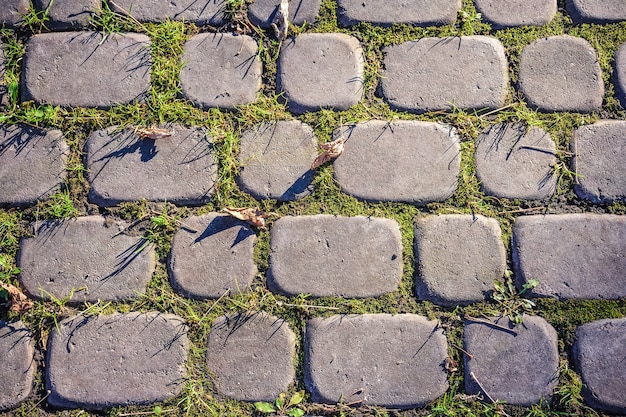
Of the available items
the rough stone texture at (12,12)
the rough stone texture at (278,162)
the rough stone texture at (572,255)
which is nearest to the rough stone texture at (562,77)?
the rough stone texture at (572,255)

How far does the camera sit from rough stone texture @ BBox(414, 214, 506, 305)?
1.98 metres

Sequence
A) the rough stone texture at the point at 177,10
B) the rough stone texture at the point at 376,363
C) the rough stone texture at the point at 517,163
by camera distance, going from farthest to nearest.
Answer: the rough stone texture at the point at 177,10, the rough stone texture at the point at 517,163, the rough stone texture at the point at 376,363

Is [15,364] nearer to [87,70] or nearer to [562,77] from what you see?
[87,70]

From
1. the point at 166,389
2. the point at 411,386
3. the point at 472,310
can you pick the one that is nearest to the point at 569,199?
the point at 472,310

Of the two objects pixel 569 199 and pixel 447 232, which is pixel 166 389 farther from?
pixel 569 199

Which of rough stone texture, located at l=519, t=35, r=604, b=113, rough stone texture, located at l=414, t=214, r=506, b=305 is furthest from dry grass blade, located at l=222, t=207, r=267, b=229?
rough stone texture, located at l=519, t=35, r=604, b=113

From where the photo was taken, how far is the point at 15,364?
1967mm

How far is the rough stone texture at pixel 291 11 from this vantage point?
214 cm

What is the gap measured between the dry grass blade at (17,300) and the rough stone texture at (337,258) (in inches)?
36.7

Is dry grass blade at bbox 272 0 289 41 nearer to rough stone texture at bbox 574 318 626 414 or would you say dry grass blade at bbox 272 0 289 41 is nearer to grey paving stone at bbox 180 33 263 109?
grey paving stone at bbox 180 33 263 109

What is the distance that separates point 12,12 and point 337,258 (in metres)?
1.69

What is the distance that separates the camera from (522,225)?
201 centimetres

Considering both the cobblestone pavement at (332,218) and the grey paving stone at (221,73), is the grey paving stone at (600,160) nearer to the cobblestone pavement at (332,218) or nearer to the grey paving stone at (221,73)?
the cobblestone pavement at (332,218)

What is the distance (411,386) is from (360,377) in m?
0.19
